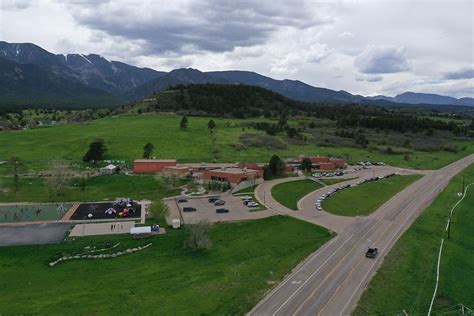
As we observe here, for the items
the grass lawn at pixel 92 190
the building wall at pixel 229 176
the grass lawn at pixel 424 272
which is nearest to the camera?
the grass lawn at pixel 424 272

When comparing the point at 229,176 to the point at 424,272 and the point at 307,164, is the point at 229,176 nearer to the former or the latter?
the point at 307,164

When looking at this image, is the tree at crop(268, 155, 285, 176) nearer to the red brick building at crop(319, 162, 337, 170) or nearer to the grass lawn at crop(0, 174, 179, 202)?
the red brick building at crop(319, 162, 337, 170)

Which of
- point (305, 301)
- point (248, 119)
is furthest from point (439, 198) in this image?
point (248, 119)

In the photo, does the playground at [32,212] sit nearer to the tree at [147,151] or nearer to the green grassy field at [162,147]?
the green grassy field at [162,147]

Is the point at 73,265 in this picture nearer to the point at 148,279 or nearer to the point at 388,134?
the point at 148,279

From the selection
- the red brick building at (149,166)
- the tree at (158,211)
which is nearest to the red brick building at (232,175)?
the red brick building at (149,166)

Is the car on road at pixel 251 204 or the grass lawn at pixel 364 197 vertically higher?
the grass lawn at pixel 364 197
